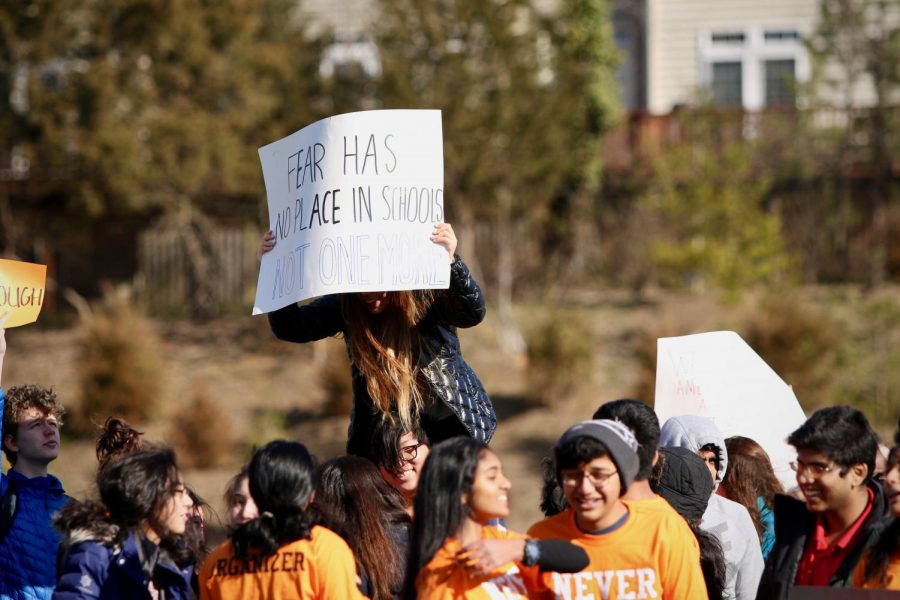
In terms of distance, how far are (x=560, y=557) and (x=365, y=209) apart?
1.72 meters

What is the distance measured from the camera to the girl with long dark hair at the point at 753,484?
16.9ft

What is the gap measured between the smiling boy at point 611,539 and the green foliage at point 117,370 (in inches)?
446

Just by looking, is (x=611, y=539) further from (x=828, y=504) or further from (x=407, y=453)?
(x=407, y=453)

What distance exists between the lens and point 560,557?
3.55 m

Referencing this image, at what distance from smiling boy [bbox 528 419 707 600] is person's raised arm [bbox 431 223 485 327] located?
3.14 ft

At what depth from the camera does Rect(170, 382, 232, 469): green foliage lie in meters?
13.6

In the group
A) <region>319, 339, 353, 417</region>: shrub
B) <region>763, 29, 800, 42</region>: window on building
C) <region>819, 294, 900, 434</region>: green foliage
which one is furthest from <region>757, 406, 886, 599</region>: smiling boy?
<region>763, 29, 800, 42</region>: window on building

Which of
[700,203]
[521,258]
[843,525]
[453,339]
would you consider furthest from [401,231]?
[521,258]

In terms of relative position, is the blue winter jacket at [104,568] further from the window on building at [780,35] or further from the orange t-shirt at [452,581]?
the window on building at [780,35]

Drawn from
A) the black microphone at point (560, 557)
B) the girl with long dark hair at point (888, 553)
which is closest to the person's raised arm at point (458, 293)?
the black microphone at point (560, 557)

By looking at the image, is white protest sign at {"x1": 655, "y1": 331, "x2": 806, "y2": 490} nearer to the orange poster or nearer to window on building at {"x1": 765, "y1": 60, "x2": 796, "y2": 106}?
the orange poster

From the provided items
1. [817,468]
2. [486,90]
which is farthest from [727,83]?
[817,468]

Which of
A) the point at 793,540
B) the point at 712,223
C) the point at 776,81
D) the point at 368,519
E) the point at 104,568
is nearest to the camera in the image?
the point at 793,540

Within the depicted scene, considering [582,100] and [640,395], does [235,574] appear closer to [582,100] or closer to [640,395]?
[640,395]
